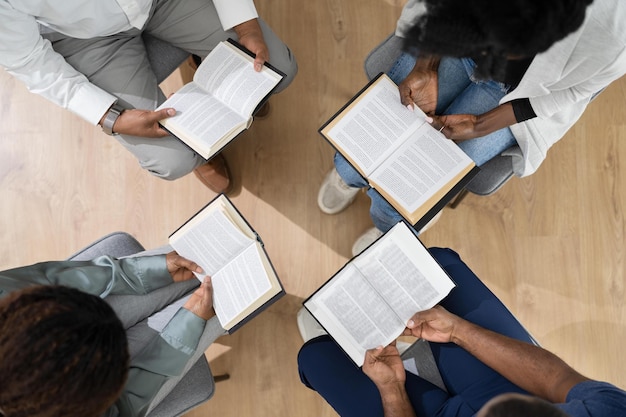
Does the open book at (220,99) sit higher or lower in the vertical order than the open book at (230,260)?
higher

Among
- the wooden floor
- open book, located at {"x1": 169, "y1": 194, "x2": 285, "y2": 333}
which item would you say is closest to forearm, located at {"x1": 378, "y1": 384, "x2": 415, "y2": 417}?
open book, located at {"x1": 169, "y1": 194, "x2": 285, "y2": 333}

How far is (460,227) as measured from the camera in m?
1.83

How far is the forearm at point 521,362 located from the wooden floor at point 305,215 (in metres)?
0.67

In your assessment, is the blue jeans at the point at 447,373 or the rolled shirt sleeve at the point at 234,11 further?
the rolled shirt sleeve at the point at 234,11

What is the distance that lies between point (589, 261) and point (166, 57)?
169 cm

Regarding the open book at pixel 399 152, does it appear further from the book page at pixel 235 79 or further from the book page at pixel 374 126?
the book page at pixel 235 79

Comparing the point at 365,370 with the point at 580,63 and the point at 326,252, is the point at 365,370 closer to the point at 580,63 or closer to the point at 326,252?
the point at 326,252

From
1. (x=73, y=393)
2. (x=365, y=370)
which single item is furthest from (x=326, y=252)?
(x=73, y=393)

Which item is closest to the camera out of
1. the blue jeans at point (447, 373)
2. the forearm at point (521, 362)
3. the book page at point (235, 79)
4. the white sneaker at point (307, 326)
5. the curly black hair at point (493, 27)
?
the curly black hair at point (493, 27)

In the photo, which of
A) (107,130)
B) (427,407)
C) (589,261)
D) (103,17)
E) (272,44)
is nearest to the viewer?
(427,407)

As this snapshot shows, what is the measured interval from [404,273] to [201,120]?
2.35 feet

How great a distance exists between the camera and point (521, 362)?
111cm

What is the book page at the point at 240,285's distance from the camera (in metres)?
1.22

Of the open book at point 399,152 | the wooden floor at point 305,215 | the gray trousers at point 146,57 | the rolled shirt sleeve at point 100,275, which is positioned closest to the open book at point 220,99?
the gray trousers at point 146,57
